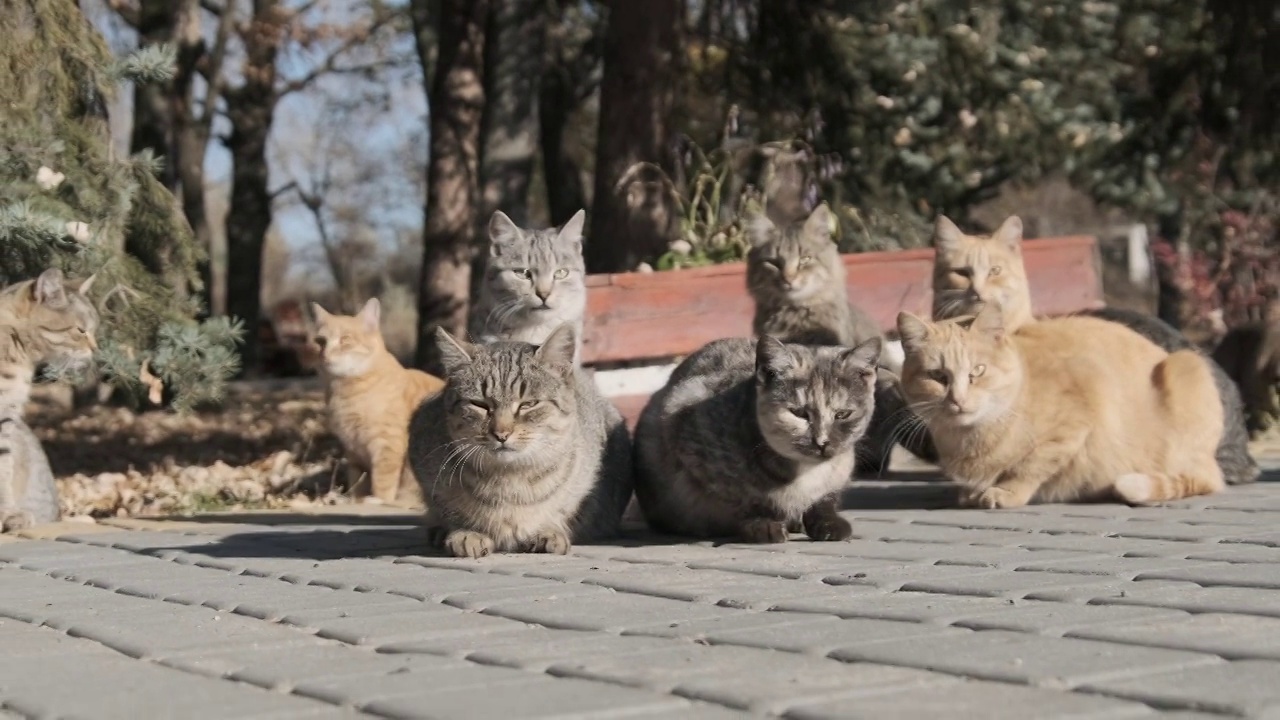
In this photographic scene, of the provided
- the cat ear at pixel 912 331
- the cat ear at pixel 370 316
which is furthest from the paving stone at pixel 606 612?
the cat ear at pixel 370 316

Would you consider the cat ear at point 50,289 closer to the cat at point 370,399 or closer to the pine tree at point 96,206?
the pine tree at point 96,206

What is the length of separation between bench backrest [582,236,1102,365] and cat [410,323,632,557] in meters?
2.86

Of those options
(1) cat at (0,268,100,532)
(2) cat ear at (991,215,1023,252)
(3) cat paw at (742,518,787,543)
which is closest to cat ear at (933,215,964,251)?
(2) cat ear at (991,215,1023,252)

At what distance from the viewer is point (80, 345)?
22.9 ft

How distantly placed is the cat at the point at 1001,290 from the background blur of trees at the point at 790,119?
8.16ft

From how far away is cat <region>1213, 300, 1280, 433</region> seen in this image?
28.6 ft

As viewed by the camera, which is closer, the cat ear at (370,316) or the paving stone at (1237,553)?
the paving stone at (1237,553)

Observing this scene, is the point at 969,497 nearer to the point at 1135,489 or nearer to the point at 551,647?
the point at 1135,489

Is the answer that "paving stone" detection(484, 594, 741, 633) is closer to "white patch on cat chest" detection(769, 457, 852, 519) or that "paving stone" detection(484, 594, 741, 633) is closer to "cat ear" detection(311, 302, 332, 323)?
"white patch on cat chest" detection(769, 457, 852, 519)

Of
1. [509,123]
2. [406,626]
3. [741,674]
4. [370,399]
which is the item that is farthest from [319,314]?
[741,674]

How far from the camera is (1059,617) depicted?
3463 mm

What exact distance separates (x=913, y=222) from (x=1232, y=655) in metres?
9.09

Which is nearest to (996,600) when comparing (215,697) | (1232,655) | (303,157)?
(1232,655)

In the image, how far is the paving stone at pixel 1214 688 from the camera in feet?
8.45
